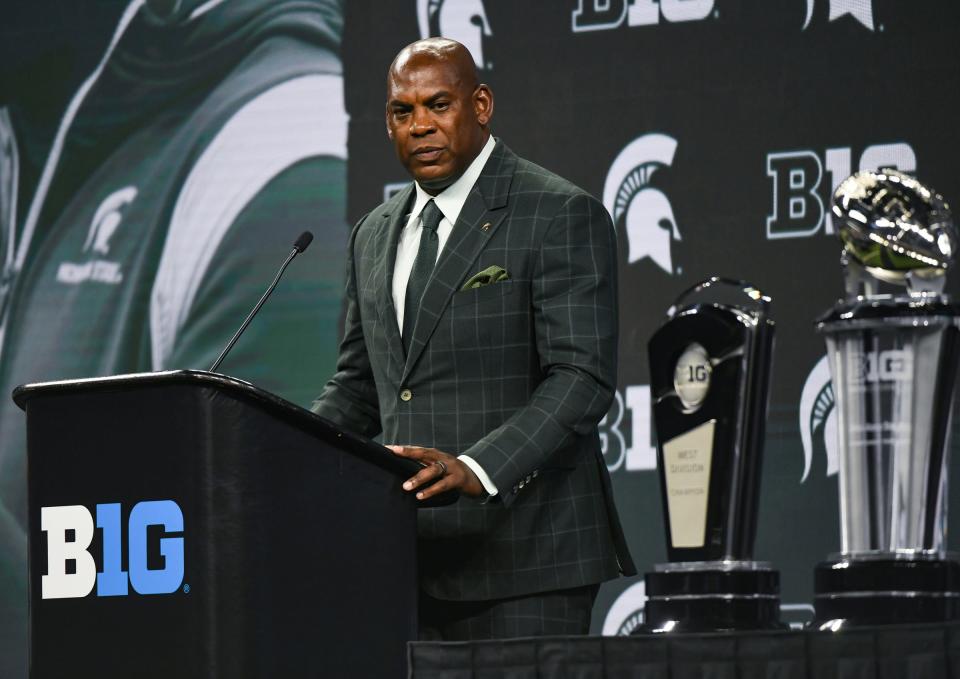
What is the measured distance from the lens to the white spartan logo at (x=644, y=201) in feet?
12.6

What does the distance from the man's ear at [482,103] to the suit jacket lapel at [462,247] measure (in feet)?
0.28

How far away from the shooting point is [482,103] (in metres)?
2.22

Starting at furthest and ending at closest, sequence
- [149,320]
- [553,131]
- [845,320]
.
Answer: [149,320], [553,131], [845,320]

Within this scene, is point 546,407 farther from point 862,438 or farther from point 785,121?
point 785,121

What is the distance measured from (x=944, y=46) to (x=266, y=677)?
2.63 metres

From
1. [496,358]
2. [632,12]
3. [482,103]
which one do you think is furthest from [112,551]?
[632,12]

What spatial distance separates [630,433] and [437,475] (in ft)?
6.72

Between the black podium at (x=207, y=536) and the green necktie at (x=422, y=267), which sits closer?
the black podium at (x=207, y=536)

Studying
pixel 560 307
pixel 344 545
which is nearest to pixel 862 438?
pixel 560 307

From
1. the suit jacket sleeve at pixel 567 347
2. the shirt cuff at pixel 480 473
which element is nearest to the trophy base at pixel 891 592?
the suit jacket sleeve at pixel 567 347

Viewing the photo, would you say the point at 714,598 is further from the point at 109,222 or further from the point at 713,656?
the point at 109,222

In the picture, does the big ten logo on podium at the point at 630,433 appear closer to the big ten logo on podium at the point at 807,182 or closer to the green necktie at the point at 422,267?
the big ten logo on podium at the point at 807,182

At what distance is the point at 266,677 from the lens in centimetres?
170

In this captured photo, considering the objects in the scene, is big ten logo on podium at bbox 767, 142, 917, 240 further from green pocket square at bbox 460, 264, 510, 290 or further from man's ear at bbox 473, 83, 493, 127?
green pocket square at bbox 460, 264, 510, 290
